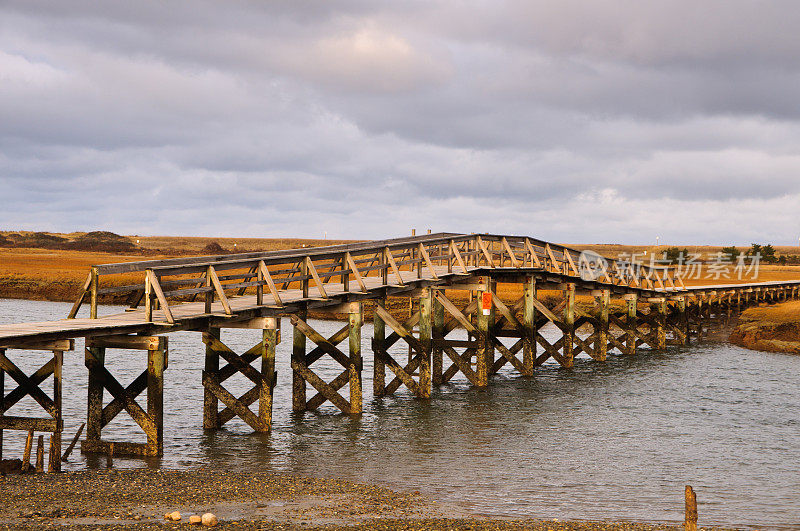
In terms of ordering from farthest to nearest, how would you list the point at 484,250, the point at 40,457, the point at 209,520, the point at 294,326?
1. the point at 484,250
2. the point at 294,326
3. the point at 40,457
4. the point at 209,520

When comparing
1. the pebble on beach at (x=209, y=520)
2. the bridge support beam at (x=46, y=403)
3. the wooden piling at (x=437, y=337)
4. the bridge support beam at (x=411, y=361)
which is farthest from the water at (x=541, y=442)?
the pebble on beach at (x=209, y=520)

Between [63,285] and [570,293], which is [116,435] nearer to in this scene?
[570,293]

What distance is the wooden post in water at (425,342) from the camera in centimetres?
2553

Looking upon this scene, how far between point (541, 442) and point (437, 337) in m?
8.60

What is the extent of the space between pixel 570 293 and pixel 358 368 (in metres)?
14.8

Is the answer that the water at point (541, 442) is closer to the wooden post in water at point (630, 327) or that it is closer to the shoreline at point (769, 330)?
the wooden post in water at point (630, 327)

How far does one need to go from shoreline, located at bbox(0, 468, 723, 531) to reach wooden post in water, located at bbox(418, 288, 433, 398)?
1084 centimetres

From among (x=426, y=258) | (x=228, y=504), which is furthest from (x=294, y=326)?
(x=228, y=504)

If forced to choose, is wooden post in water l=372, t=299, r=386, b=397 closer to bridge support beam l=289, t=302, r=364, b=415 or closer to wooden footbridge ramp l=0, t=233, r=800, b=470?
wooden footbridge ramp l=0, t=233, r=800, b=470

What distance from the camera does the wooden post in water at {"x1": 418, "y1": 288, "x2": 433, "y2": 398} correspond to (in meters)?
25.5

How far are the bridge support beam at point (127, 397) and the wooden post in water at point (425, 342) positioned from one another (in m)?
10.7

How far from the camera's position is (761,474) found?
57.3ft

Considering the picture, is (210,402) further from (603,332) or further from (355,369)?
(603,332)

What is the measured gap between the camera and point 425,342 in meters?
25.7
